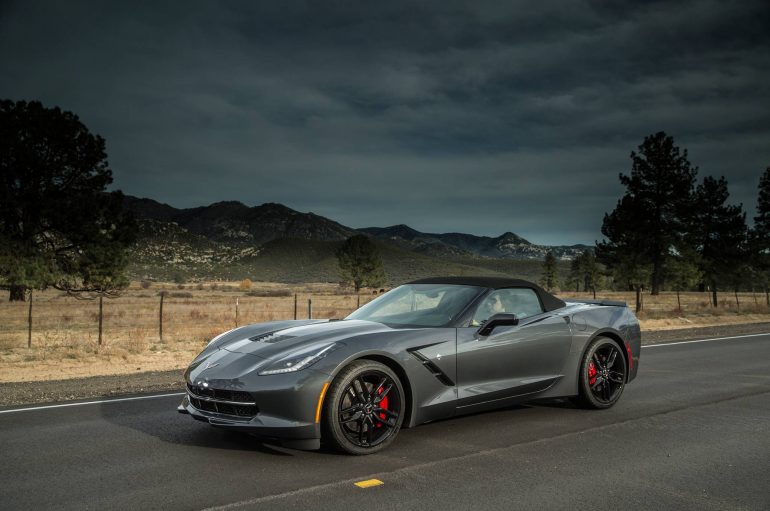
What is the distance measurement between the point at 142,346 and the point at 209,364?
452 inches

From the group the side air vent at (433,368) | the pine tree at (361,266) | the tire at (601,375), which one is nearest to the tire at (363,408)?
the side air vent at (433,368)

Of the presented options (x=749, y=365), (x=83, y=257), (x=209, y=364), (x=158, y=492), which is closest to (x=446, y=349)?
(x=209, y=364)

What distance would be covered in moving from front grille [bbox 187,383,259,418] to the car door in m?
1.87

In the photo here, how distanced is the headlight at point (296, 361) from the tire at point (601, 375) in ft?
10.6

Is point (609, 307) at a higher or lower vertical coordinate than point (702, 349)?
higher

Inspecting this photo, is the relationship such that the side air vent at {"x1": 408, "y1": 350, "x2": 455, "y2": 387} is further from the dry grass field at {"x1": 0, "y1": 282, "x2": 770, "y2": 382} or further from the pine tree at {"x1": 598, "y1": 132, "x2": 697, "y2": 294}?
the pine tree at {"x1": 598, "y1": 132, "x2": 697, "y2": 294}

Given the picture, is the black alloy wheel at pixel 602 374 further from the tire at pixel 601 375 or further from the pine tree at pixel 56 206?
the pine tree at pixel 56 206

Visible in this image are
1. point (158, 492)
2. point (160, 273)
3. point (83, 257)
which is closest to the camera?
point (158, 492)

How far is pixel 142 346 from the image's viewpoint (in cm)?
1596

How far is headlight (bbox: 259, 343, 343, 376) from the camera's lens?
5012 millimetres

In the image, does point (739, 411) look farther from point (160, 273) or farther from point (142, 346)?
point (160, 273)

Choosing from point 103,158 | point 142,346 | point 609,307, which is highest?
point 103,158

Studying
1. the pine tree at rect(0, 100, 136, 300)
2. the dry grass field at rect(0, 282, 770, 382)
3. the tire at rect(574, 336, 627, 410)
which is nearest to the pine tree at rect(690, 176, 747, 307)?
the dry grass field at rect(0, 282, 770, 382)

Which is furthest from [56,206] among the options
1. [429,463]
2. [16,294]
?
[429,463]
